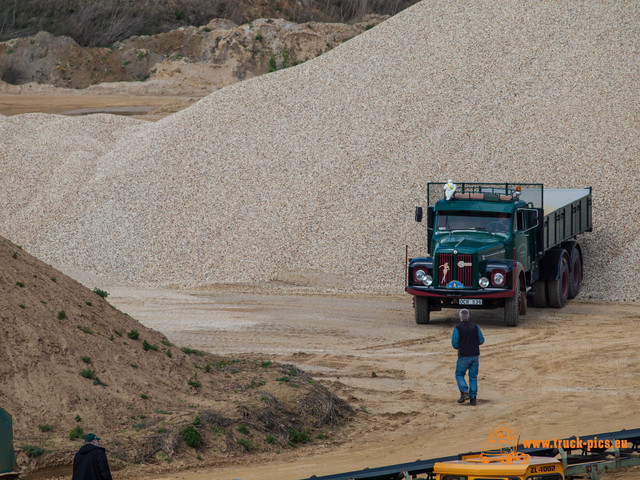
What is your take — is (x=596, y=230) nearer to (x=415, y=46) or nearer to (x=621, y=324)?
(x=621, y=324)

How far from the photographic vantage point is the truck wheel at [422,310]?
2059cm

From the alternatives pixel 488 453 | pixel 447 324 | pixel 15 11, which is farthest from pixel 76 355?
pixel 15 11

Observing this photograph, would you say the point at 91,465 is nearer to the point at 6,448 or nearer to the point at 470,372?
the point at 6,448

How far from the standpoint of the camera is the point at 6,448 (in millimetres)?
8578

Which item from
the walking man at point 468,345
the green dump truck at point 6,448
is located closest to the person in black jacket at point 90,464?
the green dump truck at point 6,448

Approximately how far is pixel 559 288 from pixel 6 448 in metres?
16.8

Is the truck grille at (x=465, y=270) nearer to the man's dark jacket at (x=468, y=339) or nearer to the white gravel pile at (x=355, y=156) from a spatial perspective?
the white gravel pile at (x=355, y=156)

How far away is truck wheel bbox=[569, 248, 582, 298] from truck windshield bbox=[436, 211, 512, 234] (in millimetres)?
3875

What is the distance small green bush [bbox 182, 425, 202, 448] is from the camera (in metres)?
11.5

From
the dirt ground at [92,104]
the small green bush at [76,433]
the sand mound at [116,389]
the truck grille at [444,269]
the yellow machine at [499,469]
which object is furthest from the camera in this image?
the dirt ground at [92,104]

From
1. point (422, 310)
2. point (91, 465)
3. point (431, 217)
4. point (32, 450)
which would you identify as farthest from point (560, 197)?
point (91, 465)

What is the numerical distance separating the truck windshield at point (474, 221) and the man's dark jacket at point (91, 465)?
1336 centimetres

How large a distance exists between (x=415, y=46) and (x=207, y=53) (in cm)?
2234

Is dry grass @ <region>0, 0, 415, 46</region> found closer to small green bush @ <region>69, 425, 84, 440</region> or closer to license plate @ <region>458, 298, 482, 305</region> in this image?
license plate @ <region>458, 298, 482, 305</region>
